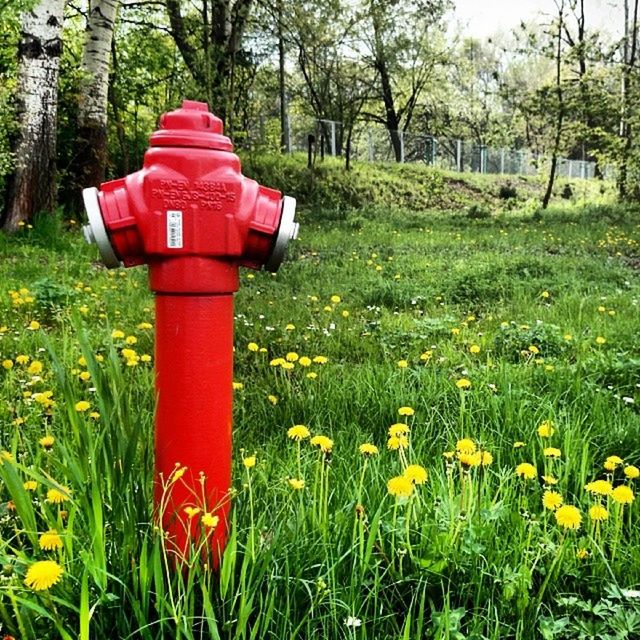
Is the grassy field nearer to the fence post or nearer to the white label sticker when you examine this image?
the white label sticker

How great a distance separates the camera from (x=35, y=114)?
8.20 m

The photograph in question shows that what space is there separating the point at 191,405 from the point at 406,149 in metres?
35.4

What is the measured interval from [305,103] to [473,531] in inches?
1288

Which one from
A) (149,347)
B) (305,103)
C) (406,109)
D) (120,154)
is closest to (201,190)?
(149,347)

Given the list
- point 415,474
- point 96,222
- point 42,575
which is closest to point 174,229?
point 96,222

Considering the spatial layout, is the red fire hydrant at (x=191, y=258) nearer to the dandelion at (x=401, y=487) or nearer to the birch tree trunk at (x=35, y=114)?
the dandelion at (x=401, y=487)

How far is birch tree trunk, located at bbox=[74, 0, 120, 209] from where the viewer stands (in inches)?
375

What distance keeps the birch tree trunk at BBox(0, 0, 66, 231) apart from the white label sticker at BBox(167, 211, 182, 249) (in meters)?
7.57

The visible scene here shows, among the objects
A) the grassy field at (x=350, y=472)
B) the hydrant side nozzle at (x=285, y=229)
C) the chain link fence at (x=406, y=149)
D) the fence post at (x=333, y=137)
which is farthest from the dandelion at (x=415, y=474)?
the fence post at (x=333, y=137)

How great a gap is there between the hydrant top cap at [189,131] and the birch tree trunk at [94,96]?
8.83 m

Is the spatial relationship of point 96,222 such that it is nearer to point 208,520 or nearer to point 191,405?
point 191,405

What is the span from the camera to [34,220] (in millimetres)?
8234

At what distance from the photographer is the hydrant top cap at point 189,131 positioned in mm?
1527

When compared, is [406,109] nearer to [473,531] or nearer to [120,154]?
[120,154]
